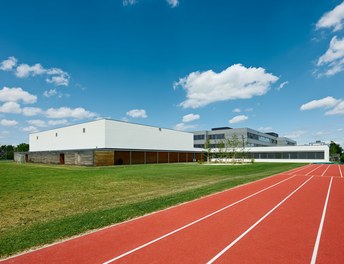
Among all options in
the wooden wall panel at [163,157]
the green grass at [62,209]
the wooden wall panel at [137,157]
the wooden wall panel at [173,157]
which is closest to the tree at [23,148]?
the wooden wall panel at [173,157]

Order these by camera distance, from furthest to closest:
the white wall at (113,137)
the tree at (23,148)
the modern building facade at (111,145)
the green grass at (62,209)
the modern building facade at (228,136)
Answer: the tree at (23,148) → the modern building facade at (228,136) → the white wall at (113,137) → the modern building facade at (111,145) → the green grass at (62,209)

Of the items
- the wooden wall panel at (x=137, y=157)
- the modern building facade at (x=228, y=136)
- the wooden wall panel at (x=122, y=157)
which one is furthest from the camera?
the modern building facade at (x=228, y=136)

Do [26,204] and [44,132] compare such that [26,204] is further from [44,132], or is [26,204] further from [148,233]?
[44,132]

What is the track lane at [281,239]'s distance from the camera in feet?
18.3

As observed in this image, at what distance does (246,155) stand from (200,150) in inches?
507

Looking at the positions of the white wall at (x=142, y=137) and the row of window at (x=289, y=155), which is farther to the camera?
the row of window at (x=289, y=155)

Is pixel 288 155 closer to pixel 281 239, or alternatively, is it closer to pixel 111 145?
pixel 111 145

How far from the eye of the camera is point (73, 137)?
49.1 meters

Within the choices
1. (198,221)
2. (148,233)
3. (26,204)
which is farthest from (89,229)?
(26,204)

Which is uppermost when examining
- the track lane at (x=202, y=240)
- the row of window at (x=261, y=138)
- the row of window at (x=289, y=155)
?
the row of window at (x=261, y=138)

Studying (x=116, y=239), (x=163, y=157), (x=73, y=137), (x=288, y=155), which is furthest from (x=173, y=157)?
(x=116, y=239)

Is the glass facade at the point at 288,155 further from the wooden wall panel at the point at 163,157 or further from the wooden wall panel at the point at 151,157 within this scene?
the wooden wall panel at the point at 151,157

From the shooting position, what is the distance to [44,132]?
198 ft

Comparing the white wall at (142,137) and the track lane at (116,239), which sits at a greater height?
the white wall at (142,137)
